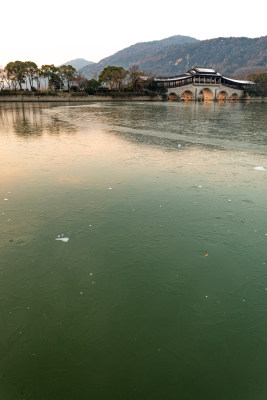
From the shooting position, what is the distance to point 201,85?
112 metres

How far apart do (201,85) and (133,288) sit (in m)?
122

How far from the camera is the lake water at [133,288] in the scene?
291 cm

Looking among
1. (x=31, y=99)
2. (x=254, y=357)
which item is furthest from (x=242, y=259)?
(x=31, y=99)

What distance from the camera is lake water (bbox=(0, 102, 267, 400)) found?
9.55 ft

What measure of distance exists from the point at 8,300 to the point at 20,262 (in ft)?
3.21

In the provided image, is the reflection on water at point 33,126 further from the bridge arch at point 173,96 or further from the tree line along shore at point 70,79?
the bridge arch at point 173,96

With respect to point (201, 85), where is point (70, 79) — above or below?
above

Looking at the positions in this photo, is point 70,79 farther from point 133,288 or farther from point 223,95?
point 133,288

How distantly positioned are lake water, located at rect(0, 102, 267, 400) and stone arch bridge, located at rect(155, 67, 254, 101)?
104600mm

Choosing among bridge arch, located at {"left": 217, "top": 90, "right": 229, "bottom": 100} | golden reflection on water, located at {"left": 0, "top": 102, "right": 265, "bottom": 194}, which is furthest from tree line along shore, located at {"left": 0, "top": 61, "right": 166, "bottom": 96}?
golden reflection on water, located at {"left": 0, "top": 102, "right": 265, "bottom": 194}

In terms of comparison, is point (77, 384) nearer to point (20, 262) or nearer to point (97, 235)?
point (20, 262)

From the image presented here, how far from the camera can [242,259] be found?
4973mm

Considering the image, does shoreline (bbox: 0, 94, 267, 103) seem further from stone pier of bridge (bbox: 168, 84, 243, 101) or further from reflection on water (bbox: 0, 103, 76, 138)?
reflection on water (bbox: 0, 103, 76, 138)

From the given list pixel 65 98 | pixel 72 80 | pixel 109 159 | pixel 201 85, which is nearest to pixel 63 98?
pixel 65 98
